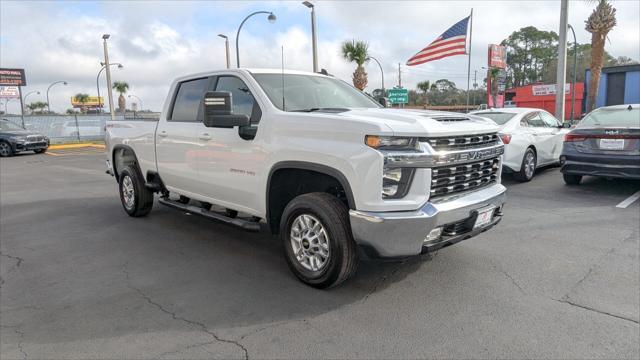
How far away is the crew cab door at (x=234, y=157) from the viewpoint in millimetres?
4254

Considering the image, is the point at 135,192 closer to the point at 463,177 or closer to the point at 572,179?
the point at 463,177

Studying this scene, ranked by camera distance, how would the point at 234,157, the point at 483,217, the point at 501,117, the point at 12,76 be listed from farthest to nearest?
the point at 12,76 → the point at 501,117 → the point at 234,157 → the point at 483,217

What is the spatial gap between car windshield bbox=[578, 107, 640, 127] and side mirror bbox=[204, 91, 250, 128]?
6548 millimetres

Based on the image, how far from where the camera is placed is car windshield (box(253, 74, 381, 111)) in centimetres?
435

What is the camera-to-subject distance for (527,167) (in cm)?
880

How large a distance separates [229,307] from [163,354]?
0.74 meters

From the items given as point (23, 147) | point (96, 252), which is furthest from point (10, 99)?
point (96, 252)

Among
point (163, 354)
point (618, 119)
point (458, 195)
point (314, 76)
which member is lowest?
point (163, 354)

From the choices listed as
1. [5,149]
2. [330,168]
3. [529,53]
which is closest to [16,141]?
[5,149]

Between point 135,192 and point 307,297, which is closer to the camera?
point 307,297

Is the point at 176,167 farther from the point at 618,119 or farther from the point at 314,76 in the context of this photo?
the point at 618,119

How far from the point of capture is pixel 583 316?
10.8 feet

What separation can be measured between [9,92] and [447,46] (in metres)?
37.2

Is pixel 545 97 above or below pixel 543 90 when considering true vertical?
below
